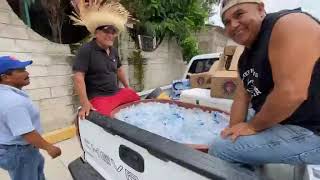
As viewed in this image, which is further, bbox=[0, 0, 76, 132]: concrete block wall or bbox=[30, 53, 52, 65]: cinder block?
bbox=[30, 53, 52, 65]: cinder block

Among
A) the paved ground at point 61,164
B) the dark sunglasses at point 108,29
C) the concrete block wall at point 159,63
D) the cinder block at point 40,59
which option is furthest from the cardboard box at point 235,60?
the concrete block wall at point 159,63

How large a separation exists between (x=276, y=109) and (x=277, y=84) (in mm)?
103

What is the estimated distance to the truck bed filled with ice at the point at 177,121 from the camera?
1613 millimetres

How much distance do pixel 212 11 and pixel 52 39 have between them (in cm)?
486

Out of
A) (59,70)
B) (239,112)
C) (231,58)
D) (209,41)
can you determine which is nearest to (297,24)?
(239,112)

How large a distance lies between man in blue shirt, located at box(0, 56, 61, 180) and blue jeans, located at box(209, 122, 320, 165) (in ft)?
4.94

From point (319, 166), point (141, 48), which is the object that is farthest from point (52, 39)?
point (319, 166)

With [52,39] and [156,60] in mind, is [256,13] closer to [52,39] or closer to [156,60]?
[52,39]

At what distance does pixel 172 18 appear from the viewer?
664cm

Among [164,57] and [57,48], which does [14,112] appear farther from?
[164,57]

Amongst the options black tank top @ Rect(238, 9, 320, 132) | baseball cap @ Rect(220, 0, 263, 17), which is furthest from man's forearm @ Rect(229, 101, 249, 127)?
baseball cap @ Rect(220, 0, 263, 17)

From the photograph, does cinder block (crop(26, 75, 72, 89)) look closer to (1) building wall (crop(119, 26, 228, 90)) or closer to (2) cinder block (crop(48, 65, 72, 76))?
(2) cinder block (crop(48, 65, 72, 76))

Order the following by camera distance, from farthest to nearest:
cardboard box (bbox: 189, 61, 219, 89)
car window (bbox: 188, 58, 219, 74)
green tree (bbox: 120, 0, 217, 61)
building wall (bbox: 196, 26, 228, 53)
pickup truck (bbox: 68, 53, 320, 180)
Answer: building wall (bbox: 196, 26, 228, 53)
green tree (bbox: 120, 0, 217, 61)
car window (bbox: 188, 58, 219, 74)
cardboard box (bbox: 189, 61, 219, 89)
pickup truck (bbox: 68, 53, 320, 180)

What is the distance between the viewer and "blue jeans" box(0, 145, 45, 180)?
2.21 meters
